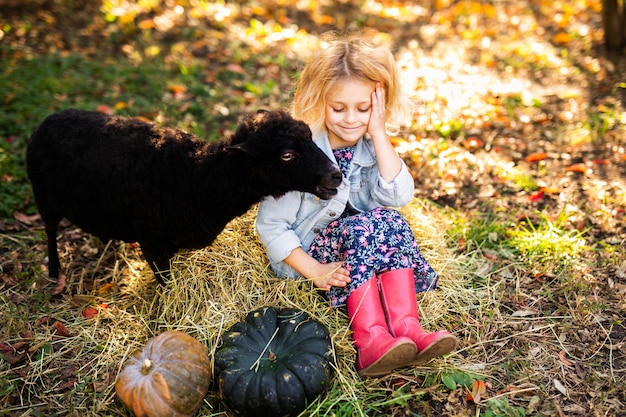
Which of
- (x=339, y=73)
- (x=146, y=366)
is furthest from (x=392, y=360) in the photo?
(x=339, y=73)

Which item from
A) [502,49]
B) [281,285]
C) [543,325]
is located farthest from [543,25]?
[281,285]

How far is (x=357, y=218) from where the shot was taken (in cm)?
393

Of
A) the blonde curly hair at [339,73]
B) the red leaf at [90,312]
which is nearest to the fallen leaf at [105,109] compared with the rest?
the red leaf at [90,312]

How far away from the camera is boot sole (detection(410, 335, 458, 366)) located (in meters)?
3.33

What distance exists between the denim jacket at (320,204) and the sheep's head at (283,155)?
1.24 ft

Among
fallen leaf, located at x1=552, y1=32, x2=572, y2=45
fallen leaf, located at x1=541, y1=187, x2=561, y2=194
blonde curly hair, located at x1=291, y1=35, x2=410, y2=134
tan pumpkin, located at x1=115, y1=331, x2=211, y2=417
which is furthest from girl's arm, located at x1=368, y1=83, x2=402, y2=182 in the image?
fallen leaf, located at x1=552, y1=32, x2=572, y2=45

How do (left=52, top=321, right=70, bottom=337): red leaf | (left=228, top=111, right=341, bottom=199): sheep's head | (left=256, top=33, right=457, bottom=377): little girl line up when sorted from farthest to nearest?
1. (left=52, top=321, right=70, bottom=337): red leaf
2. (left=256, top=33, right=457, bottom=377): little girl
3. (left=228, top=111, right=341, bottom=199): sheep's head

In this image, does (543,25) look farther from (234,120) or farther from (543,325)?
(543,325)

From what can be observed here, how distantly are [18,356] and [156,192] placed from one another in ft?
4.97

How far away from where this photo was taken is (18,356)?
381 cm

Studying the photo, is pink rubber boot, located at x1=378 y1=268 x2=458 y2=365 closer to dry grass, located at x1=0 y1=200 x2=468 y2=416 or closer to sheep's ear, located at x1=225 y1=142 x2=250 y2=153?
dry grass, located at x1=0 y1=200 x2=468 y2=416

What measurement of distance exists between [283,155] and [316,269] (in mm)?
949

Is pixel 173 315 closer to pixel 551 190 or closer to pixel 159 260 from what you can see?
pixel 159 260

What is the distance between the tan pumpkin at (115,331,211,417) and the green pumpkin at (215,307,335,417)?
0.51 ft
